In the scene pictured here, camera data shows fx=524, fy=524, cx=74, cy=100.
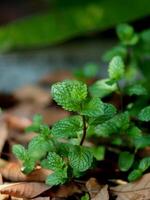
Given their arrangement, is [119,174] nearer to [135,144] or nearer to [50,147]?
[135,144]

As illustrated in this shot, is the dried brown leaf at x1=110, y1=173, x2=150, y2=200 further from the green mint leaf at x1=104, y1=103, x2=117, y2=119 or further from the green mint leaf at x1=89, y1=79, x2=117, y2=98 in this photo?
the green mint leaf at x1=89, y1=79, x2=117, y2=98

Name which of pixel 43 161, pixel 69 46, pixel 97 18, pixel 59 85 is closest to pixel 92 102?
pixel 59 85

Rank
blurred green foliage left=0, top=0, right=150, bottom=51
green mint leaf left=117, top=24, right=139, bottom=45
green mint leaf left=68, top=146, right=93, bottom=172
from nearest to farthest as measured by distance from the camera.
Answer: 1. green mint leaf left=68, top=146, right=93, bottom=172
2. green mint leaf left=117, top=24, right=139, bottom=45
3. blurred green foliage left=0, top=0, right=150, bottom=51

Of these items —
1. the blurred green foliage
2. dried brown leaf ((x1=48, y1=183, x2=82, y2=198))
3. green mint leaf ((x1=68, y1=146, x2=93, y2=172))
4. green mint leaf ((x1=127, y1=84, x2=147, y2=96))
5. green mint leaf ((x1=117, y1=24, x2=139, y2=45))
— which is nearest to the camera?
green mint leaf ((x1=68, y1=146, x2=93, y2=172))

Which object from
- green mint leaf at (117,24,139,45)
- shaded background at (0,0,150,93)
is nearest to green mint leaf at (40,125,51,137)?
green mint leaf at (117,24,139,45)

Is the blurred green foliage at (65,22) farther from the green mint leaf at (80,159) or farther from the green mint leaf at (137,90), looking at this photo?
the green mint leaf at (80,159)

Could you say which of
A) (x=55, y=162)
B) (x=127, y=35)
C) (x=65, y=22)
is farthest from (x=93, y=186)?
(x=65, y=22)
